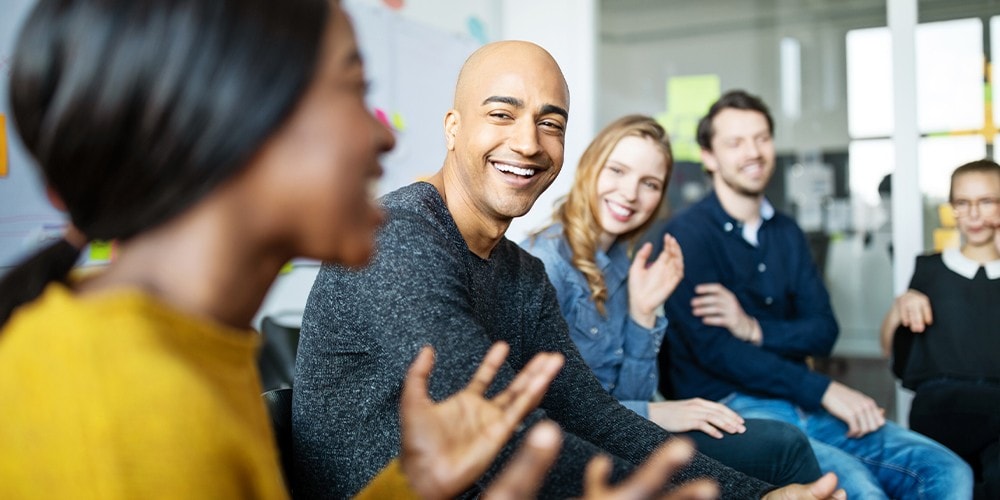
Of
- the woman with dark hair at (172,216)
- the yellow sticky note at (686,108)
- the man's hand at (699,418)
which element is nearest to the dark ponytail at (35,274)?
the woman with dark hair at (172,216)

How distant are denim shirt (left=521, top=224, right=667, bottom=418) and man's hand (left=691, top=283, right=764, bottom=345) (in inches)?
9.8

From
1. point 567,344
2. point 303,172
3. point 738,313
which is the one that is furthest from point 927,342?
point 303,172

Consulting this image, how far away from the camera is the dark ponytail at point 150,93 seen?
0.64 meters

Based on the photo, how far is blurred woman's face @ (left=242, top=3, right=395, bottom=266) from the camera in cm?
69

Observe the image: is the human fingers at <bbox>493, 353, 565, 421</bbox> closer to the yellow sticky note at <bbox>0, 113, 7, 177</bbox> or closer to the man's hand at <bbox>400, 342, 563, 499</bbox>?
the man's hand at <bbox>400, 342, 563, 499</bbox>

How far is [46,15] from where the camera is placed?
2.18 ft

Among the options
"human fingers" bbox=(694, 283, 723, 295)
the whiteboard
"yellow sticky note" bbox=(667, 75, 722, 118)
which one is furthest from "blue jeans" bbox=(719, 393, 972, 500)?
"yellow sticky note" bbox=(667, 75, 722, 118)

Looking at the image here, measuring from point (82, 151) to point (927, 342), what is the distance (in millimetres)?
2634

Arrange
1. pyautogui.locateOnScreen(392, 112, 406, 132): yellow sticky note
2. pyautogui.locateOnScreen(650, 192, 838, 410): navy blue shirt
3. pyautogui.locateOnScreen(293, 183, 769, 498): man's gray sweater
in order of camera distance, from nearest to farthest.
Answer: pyautogui.locateOnScreen(293, 183, 769, 498): man's gray sweater, pyautogui.locateOnScreen(650, 192, 838, 410): navy blue shirt, pyautogui.locateOnScreen(392, 112, 406, 132): yellow sticky note

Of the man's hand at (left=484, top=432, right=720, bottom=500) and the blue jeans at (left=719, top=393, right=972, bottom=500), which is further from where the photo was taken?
the blue jeans at (left=719, top=393, right=972, bottom=500)

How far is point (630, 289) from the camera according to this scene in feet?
7.50

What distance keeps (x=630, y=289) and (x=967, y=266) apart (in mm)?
1286

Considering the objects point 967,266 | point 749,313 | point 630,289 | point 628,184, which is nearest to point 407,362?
point 630,289

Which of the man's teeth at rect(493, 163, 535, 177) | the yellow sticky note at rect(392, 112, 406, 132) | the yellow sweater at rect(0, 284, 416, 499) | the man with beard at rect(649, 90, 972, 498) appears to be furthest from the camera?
the yellow sticky note at rect(392, 112, 406, 132)
